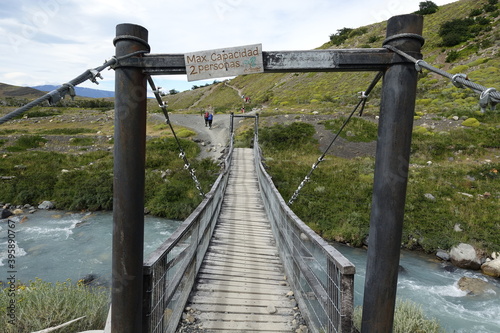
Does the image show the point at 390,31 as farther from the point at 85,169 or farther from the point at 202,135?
the point at 202,135

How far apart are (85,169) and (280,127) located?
15739mm

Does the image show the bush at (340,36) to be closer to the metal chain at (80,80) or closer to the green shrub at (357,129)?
the green shrub at (357,129)

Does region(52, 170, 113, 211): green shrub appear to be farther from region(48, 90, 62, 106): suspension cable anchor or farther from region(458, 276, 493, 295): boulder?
region(458, 276, 493, 295): boulder

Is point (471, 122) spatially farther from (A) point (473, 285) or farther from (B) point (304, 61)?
(B) point (304, 61)

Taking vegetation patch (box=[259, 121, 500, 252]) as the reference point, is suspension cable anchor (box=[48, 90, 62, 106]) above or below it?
above

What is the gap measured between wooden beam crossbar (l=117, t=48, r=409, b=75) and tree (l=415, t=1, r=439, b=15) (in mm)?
80728

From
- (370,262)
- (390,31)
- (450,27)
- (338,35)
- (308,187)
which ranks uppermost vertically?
(338,35)

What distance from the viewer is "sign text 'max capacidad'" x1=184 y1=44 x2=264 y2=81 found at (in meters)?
2.55

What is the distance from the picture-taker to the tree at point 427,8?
223 feet

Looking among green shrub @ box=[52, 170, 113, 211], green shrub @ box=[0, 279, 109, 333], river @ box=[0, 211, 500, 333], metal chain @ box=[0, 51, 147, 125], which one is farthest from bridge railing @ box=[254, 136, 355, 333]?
green shrub @ box=[52, 170, 113, 211]

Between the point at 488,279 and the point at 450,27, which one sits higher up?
the point at 450,27

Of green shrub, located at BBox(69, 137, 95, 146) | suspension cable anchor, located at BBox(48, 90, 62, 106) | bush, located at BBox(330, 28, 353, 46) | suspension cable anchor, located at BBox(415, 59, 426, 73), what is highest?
bush, located at BBox(330, 28, 353, 46)

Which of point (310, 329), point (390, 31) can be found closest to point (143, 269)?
point (310, 329)

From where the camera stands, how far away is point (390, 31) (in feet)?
7.98
